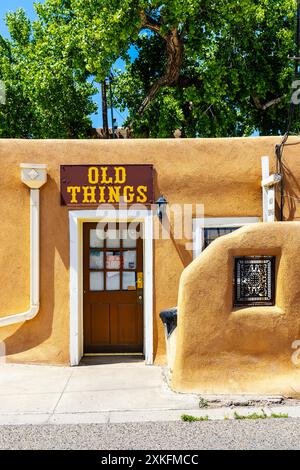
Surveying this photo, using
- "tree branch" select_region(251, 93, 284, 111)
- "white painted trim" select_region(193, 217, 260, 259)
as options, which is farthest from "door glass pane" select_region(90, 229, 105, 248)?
"tree branch" select_region(251, 93, 284, 111)

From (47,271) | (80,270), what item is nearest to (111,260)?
(80,270)

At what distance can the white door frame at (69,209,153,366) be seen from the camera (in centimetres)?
697

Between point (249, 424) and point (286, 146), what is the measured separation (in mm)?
4402

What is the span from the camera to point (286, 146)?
277 inches

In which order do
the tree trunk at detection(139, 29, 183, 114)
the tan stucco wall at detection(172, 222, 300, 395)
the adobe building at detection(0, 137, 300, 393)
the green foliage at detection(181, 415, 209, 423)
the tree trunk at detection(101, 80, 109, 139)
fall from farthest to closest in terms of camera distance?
1. the tree trunk at detection(101, 80, 109, 139)
2. the tree trunk at detection(139, 29, 183, 114)
3. the adobe building at detection(0, 137, 300, 393)
4. the tan stucco wall at detection(172, 222, 300, 395)
5. the green foliage at detection(181, 415, 209, 423)

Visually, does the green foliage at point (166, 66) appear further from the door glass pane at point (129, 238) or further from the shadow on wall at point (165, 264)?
the shadow on wall at point (165, 264)

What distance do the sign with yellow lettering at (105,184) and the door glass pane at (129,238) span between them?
612 millimetres

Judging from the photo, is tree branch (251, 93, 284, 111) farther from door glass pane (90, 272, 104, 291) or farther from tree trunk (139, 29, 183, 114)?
door glass pane (90, 272, 104, 291)

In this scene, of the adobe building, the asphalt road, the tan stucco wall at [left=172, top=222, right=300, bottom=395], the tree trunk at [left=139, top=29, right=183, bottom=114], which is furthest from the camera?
the tree trunk at [left=139, top=29, right=183, bottom=114]

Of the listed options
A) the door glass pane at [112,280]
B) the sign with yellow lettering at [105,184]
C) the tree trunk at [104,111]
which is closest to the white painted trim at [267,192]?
the sign with yellow lettering at [105,184]

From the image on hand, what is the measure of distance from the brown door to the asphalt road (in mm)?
2824

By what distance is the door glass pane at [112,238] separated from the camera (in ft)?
24.3
